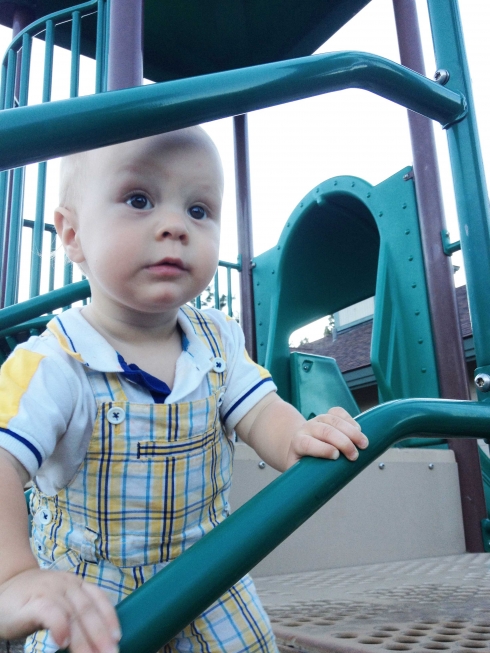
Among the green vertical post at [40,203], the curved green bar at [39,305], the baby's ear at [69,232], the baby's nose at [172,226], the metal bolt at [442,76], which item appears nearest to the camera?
the baby's nose at [172,226]

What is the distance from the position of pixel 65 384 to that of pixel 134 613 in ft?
1.10

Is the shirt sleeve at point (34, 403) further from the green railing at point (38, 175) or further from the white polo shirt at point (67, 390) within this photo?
the green railing at point (38, 175)

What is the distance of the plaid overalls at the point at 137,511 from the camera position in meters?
0.73

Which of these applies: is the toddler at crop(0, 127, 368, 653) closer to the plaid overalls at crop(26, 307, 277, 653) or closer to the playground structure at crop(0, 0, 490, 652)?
the plaid overalls at crop(26, 307, 277, 653)

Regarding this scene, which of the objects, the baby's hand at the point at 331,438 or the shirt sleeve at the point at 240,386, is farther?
the shirt sleeve at the point at 240,386

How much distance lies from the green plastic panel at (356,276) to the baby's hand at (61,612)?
1912 mm

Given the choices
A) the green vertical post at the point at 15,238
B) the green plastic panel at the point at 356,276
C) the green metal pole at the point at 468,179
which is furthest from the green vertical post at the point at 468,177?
the green vertical post at the point at 15,238

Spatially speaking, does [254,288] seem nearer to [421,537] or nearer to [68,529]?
[421,537]

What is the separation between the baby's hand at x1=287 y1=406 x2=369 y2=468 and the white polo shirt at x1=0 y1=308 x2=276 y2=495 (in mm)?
207

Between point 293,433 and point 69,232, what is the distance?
405 millimetres

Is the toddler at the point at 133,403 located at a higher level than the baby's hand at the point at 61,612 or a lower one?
higher

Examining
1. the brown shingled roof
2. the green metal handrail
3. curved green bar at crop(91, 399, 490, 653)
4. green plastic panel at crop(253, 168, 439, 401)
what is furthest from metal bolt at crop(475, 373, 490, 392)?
the brown shingled roof

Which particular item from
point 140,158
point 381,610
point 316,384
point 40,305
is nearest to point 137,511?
point 140,158

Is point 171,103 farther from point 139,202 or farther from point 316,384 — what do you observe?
point 316,384
